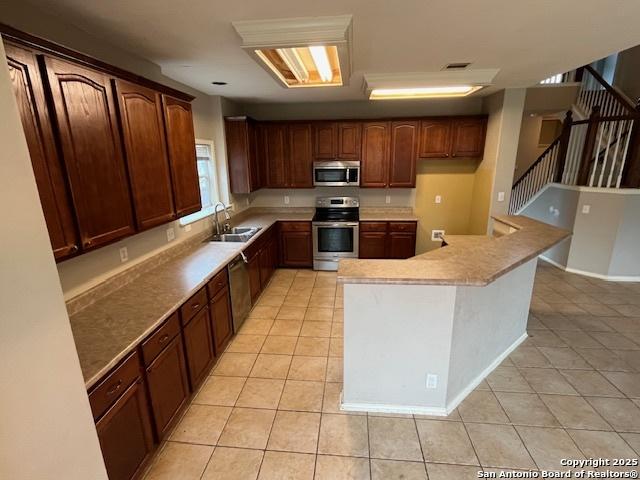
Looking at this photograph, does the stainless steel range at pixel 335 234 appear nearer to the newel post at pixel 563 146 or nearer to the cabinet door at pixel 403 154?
the cabinet door at pixel 403 154

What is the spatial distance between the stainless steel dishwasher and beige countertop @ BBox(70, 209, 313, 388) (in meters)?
0.13

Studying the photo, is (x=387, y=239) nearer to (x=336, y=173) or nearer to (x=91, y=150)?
(x=336, y=173)

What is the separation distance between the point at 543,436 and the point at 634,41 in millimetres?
2955

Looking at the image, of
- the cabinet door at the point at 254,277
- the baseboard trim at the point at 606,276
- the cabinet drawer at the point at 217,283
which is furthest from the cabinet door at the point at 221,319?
the baseboard trim at the point at 606,276

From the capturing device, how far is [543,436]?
2.01 meters

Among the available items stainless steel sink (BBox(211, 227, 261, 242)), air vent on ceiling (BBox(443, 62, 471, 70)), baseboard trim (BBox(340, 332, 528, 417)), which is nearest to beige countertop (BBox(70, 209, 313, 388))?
stainless steel sink (BBox(211, 227, 261, 242))

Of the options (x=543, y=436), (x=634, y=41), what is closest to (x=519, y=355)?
(x=543, y=436)

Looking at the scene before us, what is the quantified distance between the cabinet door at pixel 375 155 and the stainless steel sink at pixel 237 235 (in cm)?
190

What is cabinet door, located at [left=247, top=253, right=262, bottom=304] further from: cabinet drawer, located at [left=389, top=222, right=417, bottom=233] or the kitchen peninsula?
cabinet drawer, located at [left=389, top=222, right=417, bottom=233]

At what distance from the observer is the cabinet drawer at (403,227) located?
468 centimetres

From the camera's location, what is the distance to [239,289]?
3201mm

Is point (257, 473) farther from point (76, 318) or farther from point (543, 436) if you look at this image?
point (543, 436)

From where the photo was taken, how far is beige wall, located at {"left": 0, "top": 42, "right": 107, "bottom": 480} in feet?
3.02

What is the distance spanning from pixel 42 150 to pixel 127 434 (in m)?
1.48
